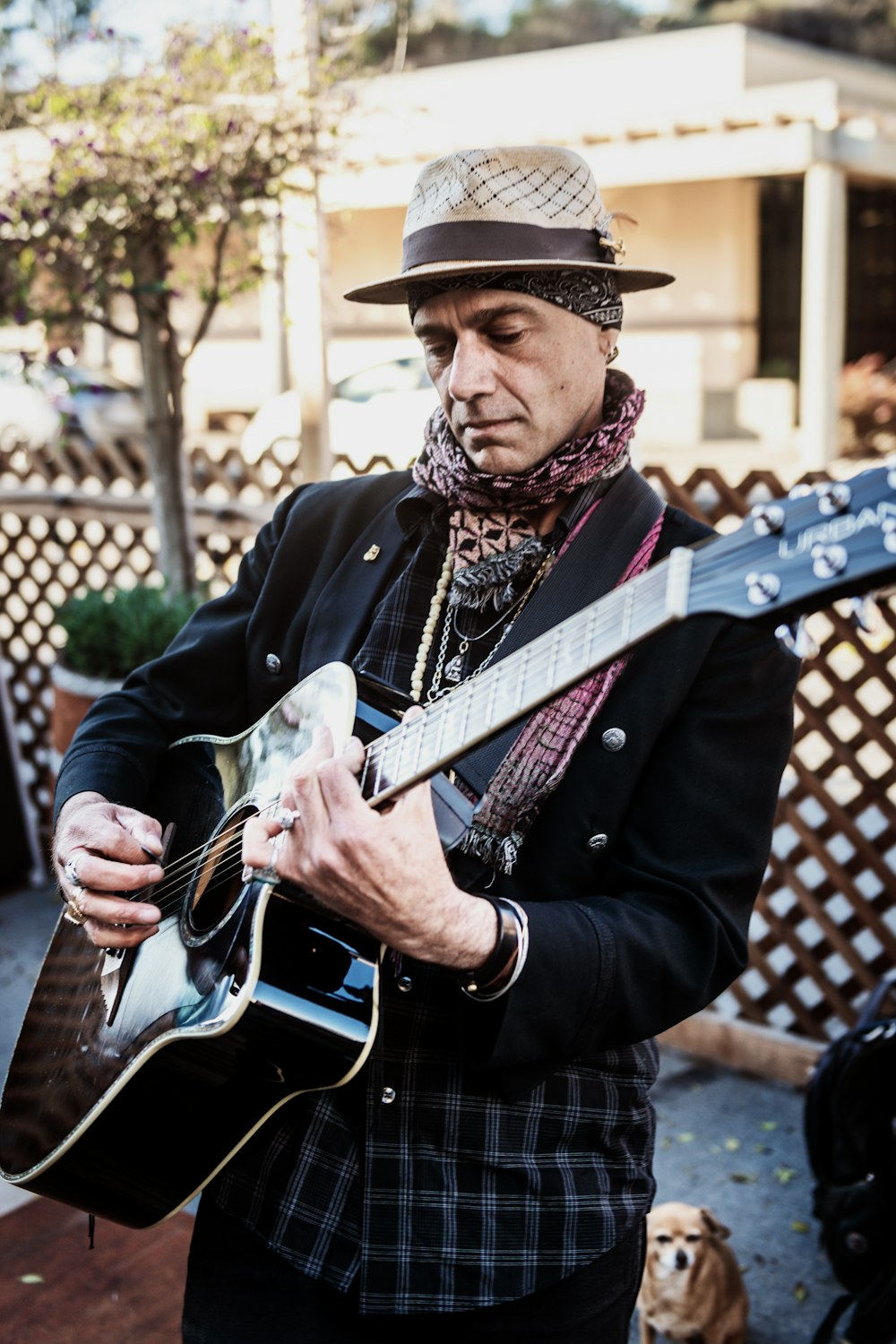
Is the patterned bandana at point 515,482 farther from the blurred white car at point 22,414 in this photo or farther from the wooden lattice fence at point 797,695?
the blurred white car at point 22,414

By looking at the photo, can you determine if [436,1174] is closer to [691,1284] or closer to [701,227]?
[691,1284]

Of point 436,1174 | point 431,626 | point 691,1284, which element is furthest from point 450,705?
point 691,1284

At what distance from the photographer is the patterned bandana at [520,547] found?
154 cm

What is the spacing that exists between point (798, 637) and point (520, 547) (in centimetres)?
54

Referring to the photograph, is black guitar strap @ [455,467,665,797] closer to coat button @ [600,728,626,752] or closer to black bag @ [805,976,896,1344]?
coat button @ [600,728,626,752]

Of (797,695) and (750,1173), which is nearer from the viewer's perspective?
(750,1173)

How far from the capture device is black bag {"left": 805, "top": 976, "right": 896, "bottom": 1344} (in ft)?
8.67

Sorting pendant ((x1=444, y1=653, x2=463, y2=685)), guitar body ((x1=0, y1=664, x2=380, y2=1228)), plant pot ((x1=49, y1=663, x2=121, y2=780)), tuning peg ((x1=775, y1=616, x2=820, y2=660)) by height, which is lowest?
plant pot ((x1=49, y1=663, x2=121, y2=780))

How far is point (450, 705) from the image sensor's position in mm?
1403

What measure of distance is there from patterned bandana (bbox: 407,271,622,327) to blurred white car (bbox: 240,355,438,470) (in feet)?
35.7

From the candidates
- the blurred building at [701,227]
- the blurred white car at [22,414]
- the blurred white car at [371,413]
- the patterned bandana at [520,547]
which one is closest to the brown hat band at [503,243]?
the patterned bandana at [520,547]

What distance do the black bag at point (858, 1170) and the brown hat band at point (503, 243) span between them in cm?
202

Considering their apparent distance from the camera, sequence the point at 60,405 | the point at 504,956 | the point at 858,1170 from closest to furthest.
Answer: the point at 504,956 < the point at 858,1170 < the point at 60,405

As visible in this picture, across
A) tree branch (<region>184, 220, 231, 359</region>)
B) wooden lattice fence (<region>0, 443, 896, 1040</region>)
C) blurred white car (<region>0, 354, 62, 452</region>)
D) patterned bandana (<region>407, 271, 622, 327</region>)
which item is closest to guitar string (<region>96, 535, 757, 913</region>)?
patterned bandana (<region>407, 271, 622, 327</region>)
